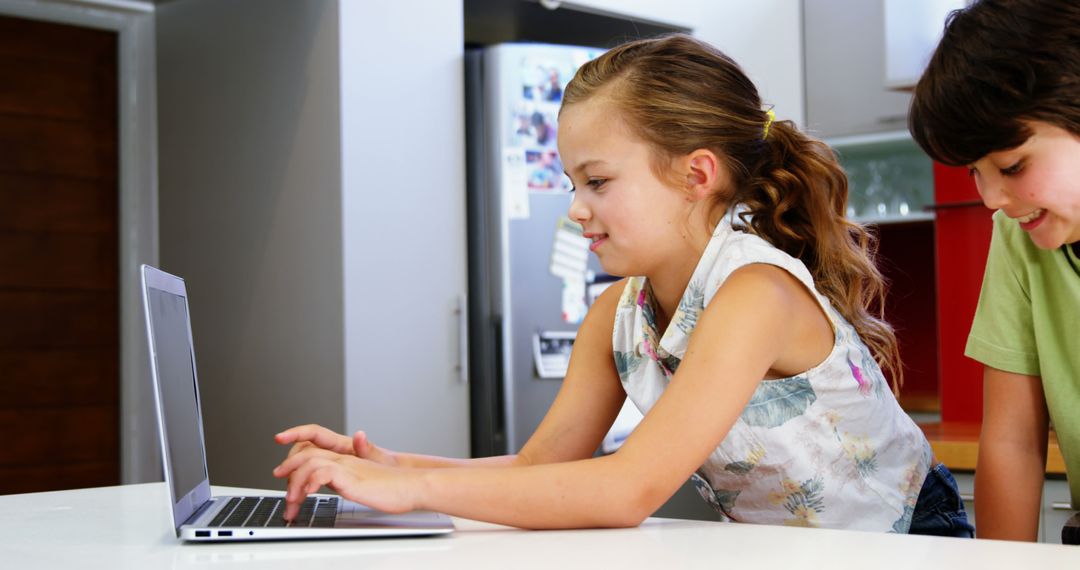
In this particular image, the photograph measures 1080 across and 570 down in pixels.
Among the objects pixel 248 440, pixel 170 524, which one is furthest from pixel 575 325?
pixel 170 524

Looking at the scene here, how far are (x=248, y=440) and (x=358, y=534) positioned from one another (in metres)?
2.11

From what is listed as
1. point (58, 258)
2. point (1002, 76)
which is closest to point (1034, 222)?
point (1002, 76)

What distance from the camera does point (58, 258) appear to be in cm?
311

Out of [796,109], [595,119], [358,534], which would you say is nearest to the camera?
[358,534]

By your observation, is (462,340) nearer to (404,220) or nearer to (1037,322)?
(404,220)

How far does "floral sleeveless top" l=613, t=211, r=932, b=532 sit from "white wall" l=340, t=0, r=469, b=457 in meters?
1.57

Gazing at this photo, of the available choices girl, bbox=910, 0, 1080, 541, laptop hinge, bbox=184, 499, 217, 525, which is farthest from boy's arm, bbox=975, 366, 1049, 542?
laptop hinge, bbox=184, 499, 217, 525

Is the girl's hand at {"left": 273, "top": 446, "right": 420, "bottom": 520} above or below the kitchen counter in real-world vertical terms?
above

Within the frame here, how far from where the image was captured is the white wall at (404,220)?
275cm

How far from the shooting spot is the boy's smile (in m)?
1.06

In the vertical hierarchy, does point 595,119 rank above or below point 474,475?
above

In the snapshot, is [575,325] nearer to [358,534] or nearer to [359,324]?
[359,324]

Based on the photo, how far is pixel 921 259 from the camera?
13.5ft

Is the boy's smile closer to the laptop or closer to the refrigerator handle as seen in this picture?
the laptop
